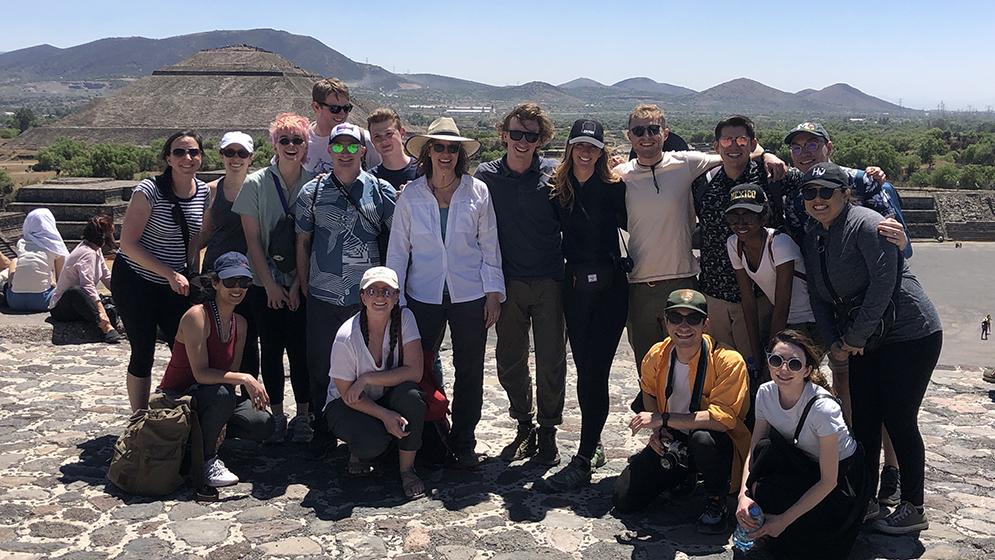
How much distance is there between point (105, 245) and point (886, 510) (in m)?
7.35

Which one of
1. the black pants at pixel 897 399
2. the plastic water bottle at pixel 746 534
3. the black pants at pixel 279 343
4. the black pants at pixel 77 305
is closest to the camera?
the plastic water bottle at pixel 746 534

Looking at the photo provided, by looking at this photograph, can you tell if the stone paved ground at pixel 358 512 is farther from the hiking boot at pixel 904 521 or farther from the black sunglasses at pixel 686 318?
the black sunglasses at pixel 686 318

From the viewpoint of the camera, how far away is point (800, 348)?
3.55 m

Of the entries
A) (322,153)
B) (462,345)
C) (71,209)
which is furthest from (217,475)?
(71,209)

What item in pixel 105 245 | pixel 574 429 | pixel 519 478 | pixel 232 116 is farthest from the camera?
pixel 232 116

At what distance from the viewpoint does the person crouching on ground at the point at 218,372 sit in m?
4.45

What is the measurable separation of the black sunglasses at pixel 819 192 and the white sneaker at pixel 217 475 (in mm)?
3100

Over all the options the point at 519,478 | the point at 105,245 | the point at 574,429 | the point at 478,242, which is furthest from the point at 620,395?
the point at 105,245

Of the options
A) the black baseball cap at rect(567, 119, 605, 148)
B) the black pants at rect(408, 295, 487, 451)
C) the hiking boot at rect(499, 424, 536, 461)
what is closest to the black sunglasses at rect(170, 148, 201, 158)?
the black pants at rect(408, 295, 487, 451)

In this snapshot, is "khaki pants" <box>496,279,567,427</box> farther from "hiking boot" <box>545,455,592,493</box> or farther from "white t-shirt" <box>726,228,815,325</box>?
"white t-shirt" <box>726,228,815,325</box>

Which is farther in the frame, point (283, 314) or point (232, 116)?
point (232, 116)

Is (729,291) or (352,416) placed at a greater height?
(729,291)

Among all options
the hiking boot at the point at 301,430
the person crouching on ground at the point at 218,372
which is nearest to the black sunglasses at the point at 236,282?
the person crouching on ground at the point at 218,372

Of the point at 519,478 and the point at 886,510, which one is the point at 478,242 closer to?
the point at 519,478
